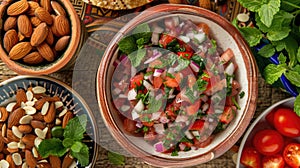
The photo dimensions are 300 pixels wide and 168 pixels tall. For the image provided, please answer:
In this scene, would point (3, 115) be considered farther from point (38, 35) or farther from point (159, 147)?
point (159, 147)

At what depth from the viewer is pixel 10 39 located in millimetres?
1861

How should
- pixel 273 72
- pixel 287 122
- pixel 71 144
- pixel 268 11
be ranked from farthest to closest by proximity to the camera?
pixel 287 122 → pixel 71 144 → pixel 273 72 → pixel 268 11

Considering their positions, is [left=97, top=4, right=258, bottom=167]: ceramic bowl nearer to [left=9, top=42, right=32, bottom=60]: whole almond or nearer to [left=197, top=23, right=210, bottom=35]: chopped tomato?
[left=197, top=23, right=210, bottom=35]: chopped tomato

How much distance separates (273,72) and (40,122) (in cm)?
82

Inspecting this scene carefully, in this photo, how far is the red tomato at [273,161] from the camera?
200 centimetres

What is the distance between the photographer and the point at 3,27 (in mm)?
1896

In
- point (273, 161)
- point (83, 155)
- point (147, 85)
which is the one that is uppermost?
point (147, 85)

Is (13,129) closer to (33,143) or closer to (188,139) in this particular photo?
(33,143)

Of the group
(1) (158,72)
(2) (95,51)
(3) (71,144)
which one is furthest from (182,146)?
(2) (95,51)

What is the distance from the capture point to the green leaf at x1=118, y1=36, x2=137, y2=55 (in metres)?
1.82

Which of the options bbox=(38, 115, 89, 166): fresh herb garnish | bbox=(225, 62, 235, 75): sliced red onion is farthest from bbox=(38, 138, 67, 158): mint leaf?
bbox=(225, 62, 235, 75): sliced red onion

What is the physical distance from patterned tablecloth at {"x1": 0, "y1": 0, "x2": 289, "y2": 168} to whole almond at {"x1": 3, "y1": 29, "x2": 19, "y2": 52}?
0.72 feet

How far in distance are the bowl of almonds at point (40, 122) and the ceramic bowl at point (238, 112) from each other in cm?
13

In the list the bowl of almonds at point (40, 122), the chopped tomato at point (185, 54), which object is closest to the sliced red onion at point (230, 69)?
the chopped tomato at point (185, 54)
